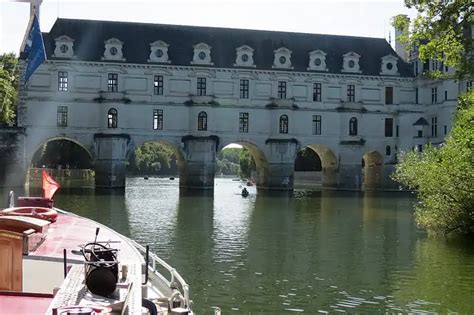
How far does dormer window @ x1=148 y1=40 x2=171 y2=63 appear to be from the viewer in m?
60.6

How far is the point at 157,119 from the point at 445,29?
151 ft

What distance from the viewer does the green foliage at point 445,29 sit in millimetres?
16031

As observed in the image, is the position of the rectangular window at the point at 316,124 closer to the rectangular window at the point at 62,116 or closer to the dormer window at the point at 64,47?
the rectangular window at the point at 62,116

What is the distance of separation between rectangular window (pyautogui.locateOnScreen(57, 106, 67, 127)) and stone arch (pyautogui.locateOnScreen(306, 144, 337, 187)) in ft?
77.1

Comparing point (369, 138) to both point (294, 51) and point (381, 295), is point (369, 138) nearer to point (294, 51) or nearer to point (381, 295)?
point (294, 51)

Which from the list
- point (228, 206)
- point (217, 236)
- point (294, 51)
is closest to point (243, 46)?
point (294, 51)

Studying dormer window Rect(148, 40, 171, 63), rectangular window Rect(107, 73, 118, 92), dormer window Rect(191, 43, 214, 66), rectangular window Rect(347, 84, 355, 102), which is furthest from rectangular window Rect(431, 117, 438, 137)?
rectangular window Rect(107, 73, 118, 92)

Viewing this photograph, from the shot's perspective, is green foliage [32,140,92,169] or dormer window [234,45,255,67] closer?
dormer window [234,45,255,67]

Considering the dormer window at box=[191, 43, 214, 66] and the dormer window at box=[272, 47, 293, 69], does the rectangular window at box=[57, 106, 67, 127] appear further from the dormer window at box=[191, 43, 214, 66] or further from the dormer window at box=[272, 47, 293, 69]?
the dormer window at box=[272, 47, 293, 69]

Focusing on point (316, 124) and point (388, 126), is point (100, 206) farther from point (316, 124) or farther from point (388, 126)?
point (388, 126)

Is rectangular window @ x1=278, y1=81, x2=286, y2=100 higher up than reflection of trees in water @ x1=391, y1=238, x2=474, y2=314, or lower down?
higher up

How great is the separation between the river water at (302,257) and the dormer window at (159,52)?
22.6m

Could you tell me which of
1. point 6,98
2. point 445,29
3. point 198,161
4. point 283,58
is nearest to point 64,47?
point 6,98

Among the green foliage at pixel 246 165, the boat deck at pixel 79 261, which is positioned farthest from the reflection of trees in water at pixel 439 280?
the green foliage at pixel 246 165
